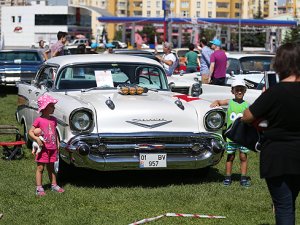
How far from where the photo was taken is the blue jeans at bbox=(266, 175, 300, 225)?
4.45m

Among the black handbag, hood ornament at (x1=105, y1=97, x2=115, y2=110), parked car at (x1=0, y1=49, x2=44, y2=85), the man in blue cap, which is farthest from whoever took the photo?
parked car at (x1=0, y1=49, x2=44, y2=85)

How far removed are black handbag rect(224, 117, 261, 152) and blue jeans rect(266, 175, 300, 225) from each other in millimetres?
384

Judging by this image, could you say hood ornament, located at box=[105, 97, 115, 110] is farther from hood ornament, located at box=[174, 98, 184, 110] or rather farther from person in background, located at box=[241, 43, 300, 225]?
person in background, located at box=[241, 43, 300, 225]

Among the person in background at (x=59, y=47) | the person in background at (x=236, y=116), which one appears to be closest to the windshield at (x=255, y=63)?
the person in background at (x=59, y=47)

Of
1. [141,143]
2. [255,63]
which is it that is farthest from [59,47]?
[141,143]

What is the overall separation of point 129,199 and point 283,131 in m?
2.96

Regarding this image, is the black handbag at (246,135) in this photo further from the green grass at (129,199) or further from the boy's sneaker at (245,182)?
the boy's sneaker at (245,182)

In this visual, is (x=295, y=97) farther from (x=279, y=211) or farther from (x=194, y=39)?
(x=194, y=39)

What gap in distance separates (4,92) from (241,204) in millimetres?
15178

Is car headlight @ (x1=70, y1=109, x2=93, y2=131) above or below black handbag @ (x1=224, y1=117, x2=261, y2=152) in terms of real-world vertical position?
below

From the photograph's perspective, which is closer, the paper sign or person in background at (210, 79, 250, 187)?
person in background at (210, 79, 250, 187)

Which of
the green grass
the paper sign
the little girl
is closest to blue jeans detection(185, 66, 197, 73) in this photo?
the paper sign

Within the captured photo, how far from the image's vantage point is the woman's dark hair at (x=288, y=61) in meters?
4.40

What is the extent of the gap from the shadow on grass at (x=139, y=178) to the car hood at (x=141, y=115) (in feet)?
2.53
